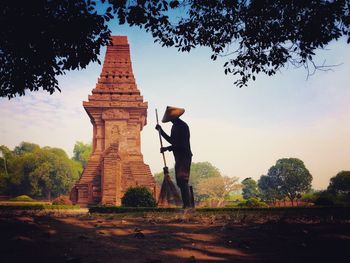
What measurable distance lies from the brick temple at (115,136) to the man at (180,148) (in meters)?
10.9

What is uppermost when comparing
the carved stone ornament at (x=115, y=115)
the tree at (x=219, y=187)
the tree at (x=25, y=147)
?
the tree at (x=25, y=147)

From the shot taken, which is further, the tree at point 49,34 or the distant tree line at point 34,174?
the distant tree line at point 34,174

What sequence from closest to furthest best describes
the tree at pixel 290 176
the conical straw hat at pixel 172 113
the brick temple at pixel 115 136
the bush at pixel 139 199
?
the conical straw hat at pixel 172 113
the bush at pixel 139 199
the brick temple at pixel 115 136
the tree at pixel 290 176

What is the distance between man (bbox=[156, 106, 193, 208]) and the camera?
8656 mm

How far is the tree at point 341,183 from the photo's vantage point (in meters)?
44.9

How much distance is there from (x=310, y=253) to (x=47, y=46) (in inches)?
229

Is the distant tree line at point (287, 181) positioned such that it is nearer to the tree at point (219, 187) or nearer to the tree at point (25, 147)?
the tree at point (219, 187)

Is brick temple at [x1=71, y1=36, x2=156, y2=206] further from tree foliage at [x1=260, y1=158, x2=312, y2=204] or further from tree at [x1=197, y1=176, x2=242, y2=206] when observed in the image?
tree foliage at [x1=260, y1=158, x2=312, y2=204]

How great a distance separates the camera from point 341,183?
1801 inches

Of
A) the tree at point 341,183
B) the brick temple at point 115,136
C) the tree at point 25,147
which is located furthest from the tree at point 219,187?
the tree at point 25,147

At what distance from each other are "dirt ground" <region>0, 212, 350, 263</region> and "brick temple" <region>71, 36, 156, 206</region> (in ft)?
48.2

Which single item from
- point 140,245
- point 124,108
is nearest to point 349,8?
point 140,245

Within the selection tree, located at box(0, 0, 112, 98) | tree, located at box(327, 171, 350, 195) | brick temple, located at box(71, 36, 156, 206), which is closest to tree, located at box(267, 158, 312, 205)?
tree, located at box(327, 171, 350, 195)

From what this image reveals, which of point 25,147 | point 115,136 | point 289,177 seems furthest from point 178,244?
point 25,147
